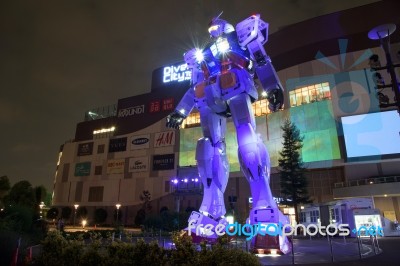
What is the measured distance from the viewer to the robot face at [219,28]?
10.9m

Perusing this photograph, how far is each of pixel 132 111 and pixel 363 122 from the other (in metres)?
41.2

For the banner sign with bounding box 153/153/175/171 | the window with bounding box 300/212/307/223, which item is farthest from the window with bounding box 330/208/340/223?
the banner sign with bounding box 153/153/175/171

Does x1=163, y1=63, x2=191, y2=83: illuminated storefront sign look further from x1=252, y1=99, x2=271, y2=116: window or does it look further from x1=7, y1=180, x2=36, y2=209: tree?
x1=7, y1=180, x2=36, y2=209: tree

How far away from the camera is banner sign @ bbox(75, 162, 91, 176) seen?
59.8m

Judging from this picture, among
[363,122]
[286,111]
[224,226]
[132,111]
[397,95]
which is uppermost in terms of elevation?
[132,111]

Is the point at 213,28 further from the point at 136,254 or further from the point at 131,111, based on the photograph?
the point at 131,111

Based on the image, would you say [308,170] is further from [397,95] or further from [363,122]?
[397,95]

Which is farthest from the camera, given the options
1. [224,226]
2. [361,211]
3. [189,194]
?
[189,194]

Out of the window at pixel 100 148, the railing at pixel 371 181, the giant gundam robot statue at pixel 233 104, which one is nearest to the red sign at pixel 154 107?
the window at pixel 100 148

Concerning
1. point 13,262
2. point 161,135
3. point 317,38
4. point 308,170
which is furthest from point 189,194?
point 13,262

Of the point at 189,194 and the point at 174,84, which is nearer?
the point at 189,194

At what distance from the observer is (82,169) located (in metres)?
60.6

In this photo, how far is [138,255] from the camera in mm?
6930

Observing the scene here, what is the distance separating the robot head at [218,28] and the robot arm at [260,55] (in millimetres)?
720
